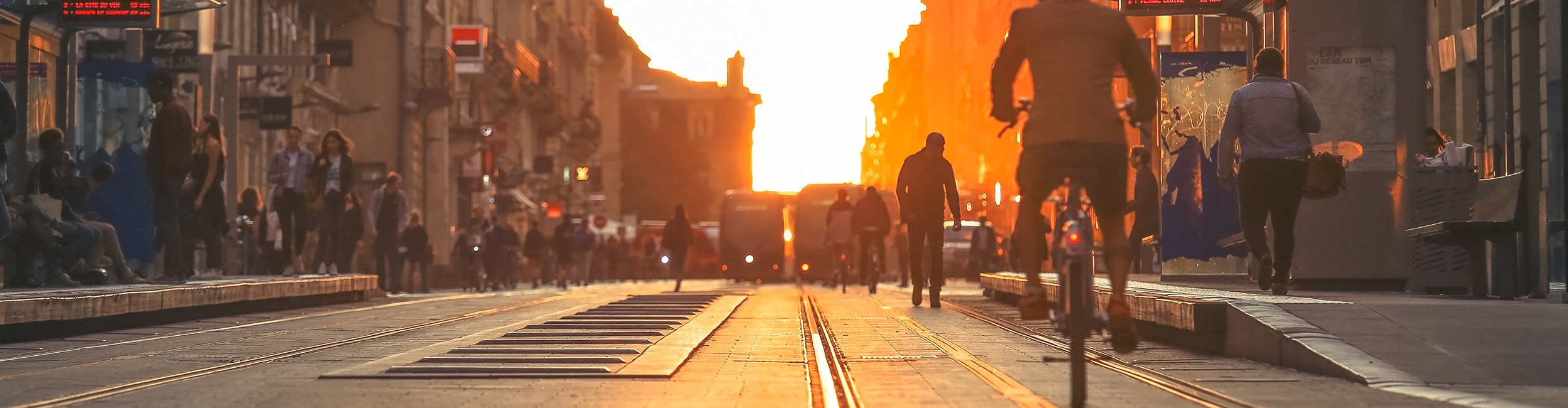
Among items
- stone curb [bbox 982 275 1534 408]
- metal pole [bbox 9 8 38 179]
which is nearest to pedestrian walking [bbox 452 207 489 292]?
metal pole [bbox 9 8 38 179]

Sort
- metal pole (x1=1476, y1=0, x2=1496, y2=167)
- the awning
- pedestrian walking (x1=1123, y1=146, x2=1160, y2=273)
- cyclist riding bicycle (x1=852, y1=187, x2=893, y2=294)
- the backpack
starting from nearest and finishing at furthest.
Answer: the backpack, metal pole (x1=1476, y1=0, x2=1496, y2=167), pedestrian walking (x1=1123, y1=146, x2=1160, y2=273), the awning, cyclist riding bicycle (x1=852, y1=187, x2=893, y2=294)

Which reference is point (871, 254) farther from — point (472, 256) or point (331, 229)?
point (472, 256)

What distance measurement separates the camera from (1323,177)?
39.3 feet

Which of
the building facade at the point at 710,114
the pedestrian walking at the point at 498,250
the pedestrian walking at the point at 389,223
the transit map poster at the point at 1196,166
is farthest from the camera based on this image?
the building facade at the point at 710,114

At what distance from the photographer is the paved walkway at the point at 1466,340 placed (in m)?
8.12

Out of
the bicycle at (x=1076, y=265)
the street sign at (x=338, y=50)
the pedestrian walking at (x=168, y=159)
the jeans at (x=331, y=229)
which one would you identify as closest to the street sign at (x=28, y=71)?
the jeans at (x=331, y=229)

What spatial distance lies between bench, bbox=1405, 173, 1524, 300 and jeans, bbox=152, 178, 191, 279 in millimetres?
9023

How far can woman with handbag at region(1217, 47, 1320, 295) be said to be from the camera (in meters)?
12.0

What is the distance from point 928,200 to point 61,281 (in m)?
6.95

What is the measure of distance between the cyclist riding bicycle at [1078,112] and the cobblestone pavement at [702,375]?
55 centimetres

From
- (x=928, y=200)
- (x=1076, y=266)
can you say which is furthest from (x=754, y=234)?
(x=1076, y=266)

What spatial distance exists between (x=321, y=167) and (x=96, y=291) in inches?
316

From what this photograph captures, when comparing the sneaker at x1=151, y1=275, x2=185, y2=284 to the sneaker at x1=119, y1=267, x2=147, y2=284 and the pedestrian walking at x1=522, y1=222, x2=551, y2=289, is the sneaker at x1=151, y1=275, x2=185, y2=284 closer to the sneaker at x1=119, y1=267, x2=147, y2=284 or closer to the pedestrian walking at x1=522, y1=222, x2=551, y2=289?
the sneaker at x1=119, y1=267, x2=147, y2=284

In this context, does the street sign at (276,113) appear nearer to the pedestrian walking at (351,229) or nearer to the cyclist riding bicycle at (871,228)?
the pedestrian walking at (351,229)
